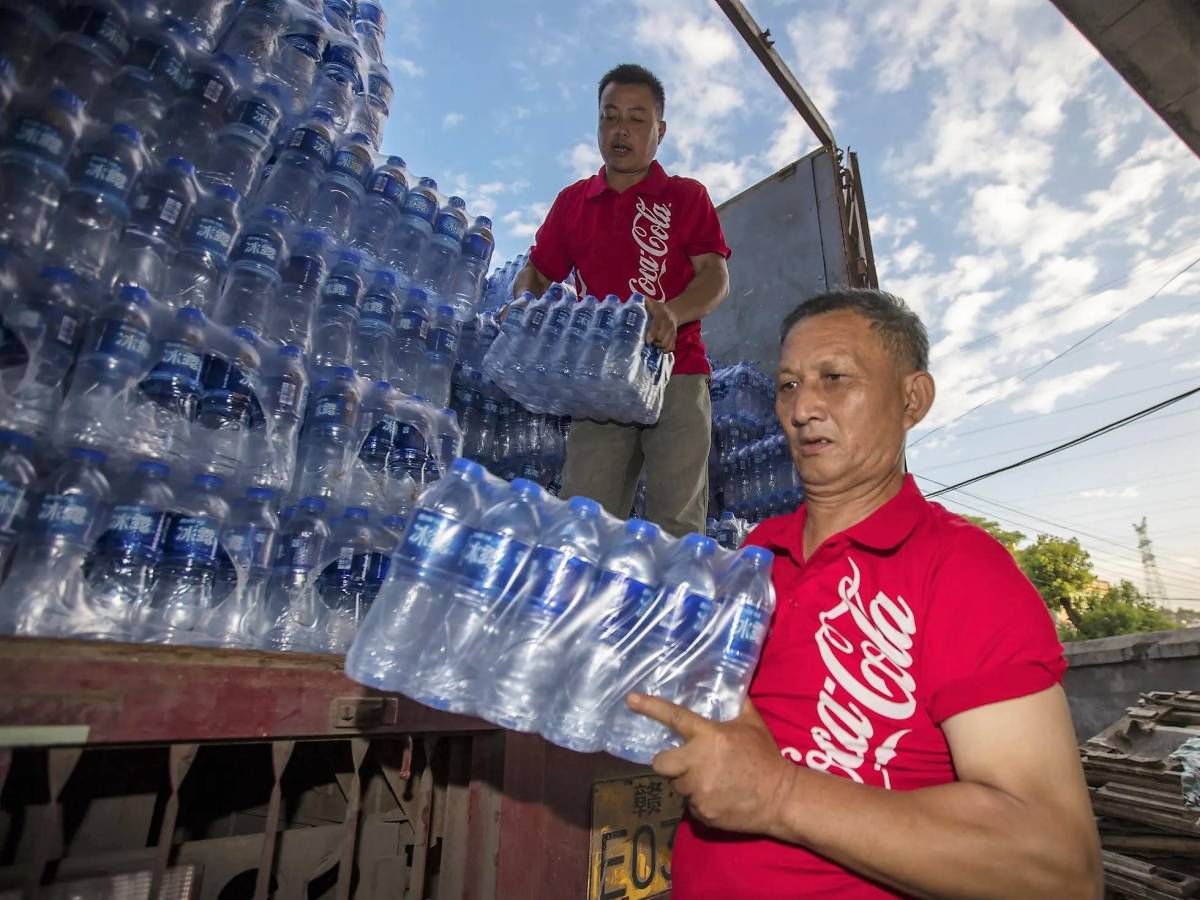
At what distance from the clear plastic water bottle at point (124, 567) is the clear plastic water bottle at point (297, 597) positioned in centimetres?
55

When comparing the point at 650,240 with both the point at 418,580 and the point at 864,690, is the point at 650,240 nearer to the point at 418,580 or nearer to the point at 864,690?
the point at 418,580

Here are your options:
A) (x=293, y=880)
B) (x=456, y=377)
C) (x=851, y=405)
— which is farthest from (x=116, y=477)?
(x=851, y=405)

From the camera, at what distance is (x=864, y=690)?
1.40 meters

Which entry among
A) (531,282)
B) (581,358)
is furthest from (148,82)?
(581,358)

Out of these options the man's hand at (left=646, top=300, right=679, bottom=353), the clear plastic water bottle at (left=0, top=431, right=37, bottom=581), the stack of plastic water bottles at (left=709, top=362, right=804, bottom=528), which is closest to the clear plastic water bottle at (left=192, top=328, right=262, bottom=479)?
the clear plastic water bottle at (left=0, top=431, right=37, bottom=581)

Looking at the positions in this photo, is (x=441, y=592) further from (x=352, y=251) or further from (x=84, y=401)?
(x=352, y=251)

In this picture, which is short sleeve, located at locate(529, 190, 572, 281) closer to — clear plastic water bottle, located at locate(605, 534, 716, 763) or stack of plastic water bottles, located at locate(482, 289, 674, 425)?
stack of plastic water bottles, located at locate(482, 289, 674, 425)

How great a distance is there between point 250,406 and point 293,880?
1.76 m

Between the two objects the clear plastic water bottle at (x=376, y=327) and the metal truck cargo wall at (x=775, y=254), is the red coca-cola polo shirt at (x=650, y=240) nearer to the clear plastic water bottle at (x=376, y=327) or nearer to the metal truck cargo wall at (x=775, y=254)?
the clear plastic water bottle at (x=376, y=327)

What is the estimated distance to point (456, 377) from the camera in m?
4.39

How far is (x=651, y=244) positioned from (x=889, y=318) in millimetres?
2123

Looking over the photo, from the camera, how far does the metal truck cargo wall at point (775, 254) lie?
573 centimetres

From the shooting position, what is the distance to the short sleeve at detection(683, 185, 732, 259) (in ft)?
12.5

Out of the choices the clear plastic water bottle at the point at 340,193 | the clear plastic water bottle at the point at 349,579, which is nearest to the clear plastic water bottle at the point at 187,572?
the clear plastic water bottle at the point at 349,579
